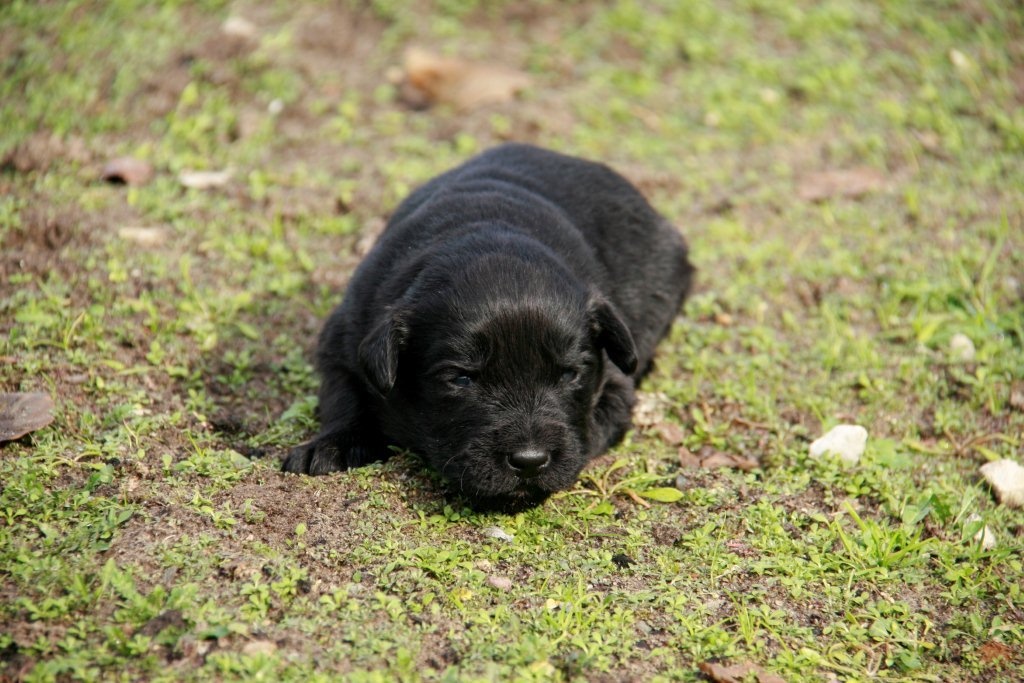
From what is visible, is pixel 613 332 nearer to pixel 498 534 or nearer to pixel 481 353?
pixel 481 353

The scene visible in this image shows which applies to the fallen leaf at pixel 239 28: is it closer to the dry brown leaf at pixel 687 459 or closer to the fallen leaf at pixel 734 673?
the dry brown leaf at pixel 687 459

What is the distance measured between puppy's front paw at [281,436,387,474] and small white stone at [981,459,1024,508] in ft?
9.06

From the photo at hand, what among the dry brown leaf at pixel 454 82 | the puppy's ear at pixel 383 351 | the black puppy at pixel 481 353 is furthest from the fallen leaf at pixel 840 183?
the puppy's ear at pixel 383 351

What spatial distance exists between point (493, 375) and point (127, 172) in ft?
12.3

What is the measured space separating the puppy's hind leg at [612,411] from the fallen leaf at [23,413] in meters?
2.34

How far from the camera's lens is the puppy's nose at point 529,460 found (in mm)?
3977

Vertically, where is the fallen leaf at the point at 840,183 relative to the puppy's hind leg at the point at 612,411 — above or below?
below

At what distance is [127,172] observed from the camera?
674cm

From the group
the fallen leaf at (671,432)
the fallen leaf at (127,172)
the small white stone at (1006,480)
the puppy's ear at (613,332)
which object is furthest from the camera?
the fallen leaf at (127,172)

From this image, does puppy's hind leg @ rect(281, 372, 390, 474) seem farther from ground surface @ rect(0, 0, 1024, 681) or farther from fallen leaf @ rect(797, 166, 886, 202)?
fallen leaf @ rect(797, 166, 886, 202)

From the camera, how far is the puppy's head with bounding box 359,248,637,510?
4.04 m

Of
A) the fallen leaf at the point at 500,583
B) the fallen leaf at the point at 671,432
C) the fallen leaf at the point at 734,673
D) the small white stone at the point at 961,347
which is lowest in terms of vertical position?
the small white stone at the point at 961,347

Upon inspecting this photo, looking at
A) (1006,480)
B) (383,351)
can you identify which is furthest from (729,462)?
(383,351)

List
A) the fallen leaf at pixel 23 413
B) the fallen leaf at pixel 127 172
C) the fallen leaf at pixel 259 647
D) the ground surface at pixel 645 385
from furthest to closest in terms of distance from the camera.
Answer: the fallen leaf at pixel 127 172 → the fallen leaf at pixel 23 413 → the ground surface at pixel 645 385 → the fallen leaf at pixel 259 647
